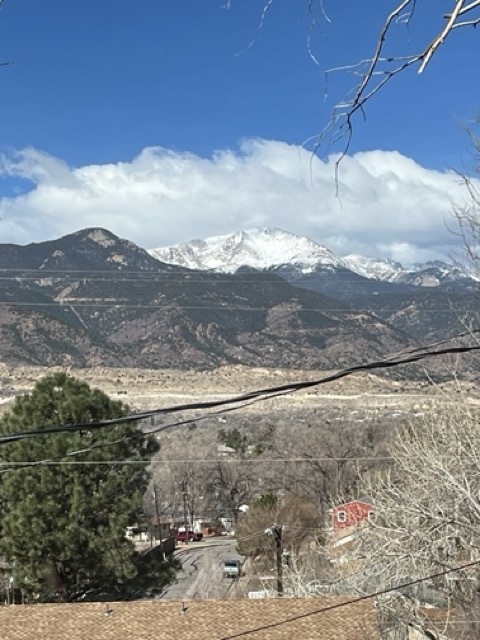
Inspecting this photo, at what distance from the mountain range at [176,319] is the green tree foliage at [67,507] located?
61.9 meters

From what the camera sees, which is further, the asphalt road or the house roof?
the asphalt road

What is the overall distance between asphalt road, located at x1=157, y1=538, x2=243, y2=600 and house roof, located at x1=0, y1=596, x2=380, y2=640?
11.1 m

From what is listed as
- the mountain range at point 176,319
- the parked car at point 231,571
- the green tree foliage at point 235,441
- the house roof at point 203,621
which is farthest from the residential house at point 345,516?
the mountain range at point 176,319

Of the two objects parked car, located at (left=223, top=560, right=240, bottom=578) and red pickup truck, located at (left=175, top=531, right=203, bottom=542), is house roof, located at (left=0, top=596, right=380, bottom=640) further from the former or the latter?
red pickup truck, located at (left=175, top=531, right=203, bottom=542)

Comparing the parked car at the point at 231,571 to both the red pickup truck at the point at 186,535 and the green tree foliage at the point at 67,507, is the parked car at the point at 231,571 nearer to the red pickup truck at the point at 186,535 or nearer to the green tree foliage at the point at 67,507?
the green tree foliage at the point at 67,507

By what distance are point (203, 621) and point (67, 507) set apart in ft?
25.2

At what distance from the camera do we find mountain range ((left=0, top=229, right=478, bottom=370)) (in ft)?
303

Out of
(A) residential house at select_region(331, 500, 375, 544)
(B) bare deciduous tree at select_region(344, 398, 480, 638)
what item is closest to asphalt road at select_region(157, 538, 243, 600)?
(A) residential house at select_region(331, 500, 375, 544)

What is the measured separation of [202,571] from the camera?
3691 cm

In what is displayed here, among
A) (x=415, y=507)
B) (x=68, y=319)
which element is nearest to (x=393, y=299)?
(x=68, y=319)

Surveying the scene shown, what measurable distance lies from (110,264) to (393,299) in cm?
5183

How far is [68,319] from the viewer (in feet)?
353

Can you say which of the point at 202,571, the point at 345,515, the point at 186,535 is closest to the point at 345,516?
the point at 345,515

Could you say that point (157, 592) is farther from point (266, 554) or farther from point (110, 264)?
point (110, 264)
